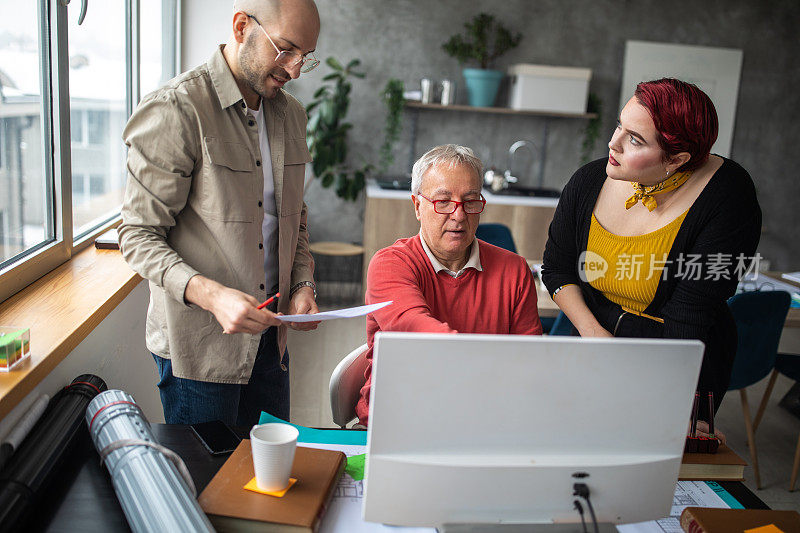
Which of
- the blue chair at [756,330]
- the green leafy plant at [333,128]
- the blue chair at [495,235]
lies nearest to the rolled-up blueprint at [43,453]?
the blue chair at [495,235]

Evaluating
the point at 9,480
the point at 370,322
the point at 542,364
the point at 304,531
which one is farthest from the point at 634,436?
the point at 9,480

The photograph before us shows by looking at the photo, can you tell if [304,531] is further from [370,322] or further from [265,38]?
[265,38]

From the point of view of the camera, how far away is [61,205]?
2221 mm

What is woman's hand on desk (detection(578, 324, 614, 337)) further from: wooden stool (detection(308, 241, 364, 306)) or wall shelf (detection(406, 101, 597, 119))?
wooden stool (detection(308, 241, 364, 306))

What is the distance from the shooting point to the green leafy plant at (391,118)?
211 inches

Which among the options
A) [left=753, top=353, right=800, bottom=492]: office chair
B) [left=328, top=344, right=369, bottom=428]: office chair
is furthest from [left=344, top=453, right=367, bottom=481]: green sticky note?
[left=753, top=353, right=800, bottom=492]: office chair

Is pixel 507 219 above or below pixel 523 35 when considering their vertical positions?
below

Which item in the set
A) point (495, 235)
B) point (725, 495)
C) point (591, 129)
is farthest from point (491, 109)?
point (725, 495)

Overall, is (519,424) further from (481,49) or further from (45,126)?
(481,49)

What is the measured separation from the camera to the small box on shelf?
53.0 inches

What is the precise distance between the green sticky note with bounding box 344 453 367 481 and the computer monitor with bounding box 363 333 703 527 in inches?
11.9

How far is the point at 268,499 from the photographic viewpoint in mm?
1193

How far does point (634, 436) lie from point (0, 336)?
1.25 meters

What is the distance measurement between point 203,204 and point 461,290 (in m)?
0.71
